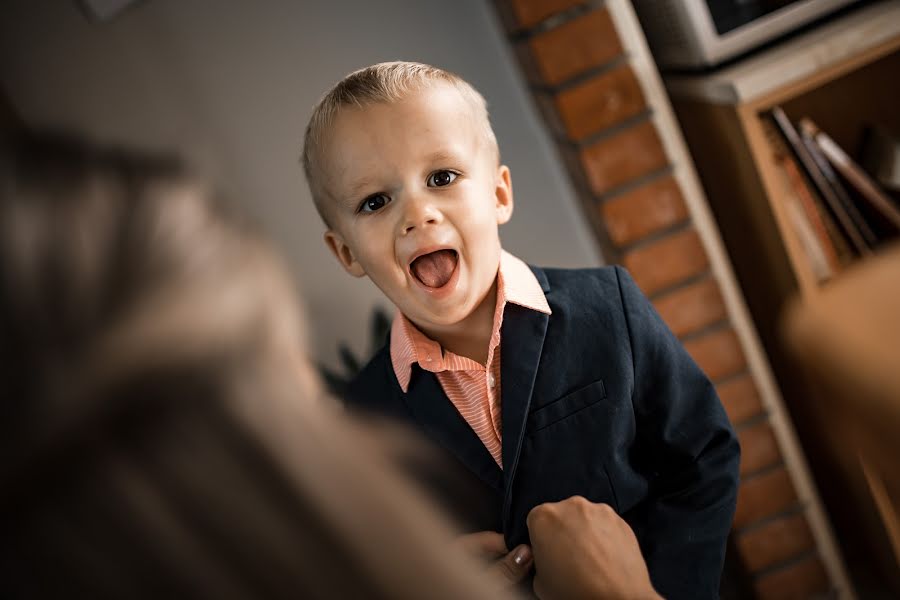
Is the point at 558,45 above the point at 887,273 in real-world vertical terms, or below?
above

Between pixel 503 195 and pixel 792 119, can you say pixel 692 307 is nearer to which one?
pixel 792 119

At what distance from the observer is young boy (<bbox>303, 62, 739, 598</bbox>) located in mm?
571

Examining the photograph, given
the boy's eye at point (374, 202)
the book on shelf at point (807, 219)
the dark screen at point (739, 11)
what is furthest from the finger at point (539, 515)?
the dark screen at point (739, 11)

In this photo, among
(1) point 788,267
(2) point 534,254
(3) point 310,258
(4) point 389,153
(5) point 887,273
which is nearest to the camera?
(5) point 887,273

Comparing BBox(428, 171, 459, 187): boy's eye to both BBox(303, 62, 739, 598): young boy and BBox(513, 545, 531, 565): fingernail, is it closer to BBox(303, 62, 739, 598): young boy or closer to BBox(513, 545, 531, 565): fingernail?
BBox(303, 62, 739, 598): young boy

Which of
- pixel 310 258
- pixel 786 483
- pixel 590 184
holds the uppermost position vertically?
pixel 310 258

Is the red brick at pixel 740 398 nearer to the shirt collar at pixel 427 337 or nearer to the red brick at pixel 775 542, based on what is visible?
the red brick at pixel 775 542

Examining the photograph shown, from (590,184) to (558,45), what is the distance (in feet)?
0.71

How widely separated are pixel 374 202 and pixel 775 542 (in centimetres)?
115

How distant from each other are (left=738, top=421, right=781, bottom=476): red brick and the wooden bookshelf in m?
0.10

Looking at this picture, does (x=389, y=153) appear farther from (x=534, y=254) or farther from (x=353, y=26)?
(x=534, y=254)

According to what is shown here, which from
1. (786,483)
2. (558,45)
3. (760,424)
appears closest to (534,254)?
(558,45)

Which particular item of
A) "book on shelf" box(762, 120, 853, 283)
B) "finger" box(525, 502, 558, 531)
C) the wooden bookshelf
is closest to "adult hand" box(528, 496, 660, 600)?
"finger" box(525, 502, 558, 531)

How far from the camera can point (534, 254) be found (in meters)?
1.09
